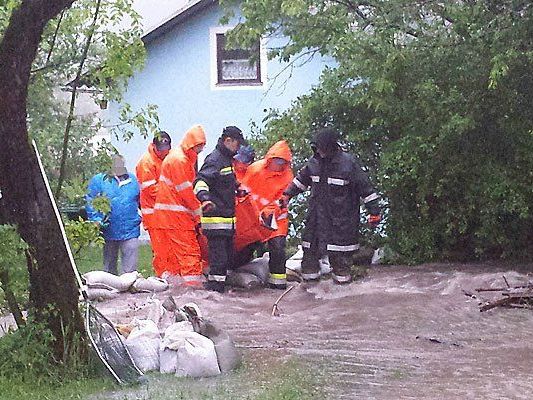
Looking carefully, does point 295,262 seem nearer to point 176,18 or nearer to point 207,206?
point 207,206

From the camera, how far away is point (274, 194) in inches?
472

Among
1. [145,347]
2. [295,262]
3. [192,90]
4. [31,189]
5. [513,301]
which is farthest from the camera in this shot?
[192,90]

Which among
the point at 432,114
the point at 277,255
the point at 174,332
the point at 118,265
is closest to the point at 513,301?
the point at 277,255

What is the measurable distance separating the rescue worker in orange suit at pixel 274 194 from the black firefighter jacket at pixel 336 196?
7.2 inches

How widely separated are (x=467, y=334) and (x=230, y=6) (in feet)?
21.4

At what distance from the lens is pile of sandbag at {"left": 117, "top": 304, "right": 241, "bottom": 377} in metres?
7.14

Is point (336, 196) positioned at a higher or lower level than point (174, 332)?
higher

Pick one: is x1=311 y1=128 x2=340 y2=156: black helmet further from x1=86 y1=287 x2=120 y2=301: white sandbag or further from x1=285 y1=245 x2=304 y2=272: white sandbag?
x1=86 y1=287 x2=120 y2=301: white sandbag

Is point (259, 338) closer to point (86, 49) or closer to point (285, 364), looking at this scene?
point (285, 364)

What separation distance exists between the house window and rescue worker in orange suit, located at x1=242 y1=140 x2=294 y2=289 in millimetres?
9164

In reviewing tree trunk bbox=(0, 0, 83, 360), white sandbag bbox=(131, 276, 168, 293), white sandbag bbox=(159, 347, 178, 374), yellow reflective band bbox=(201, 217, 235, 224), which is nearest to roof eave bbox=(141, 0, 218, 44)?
yellow reflective band bbox=(201, 217, 235, 224)

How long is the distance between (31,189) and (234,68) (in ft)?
48.4

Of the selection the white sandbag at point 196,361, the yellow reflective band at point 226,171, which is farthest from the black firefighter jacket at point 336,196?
the white sandbag at point 196,361

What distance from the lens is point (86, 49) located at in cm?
821
